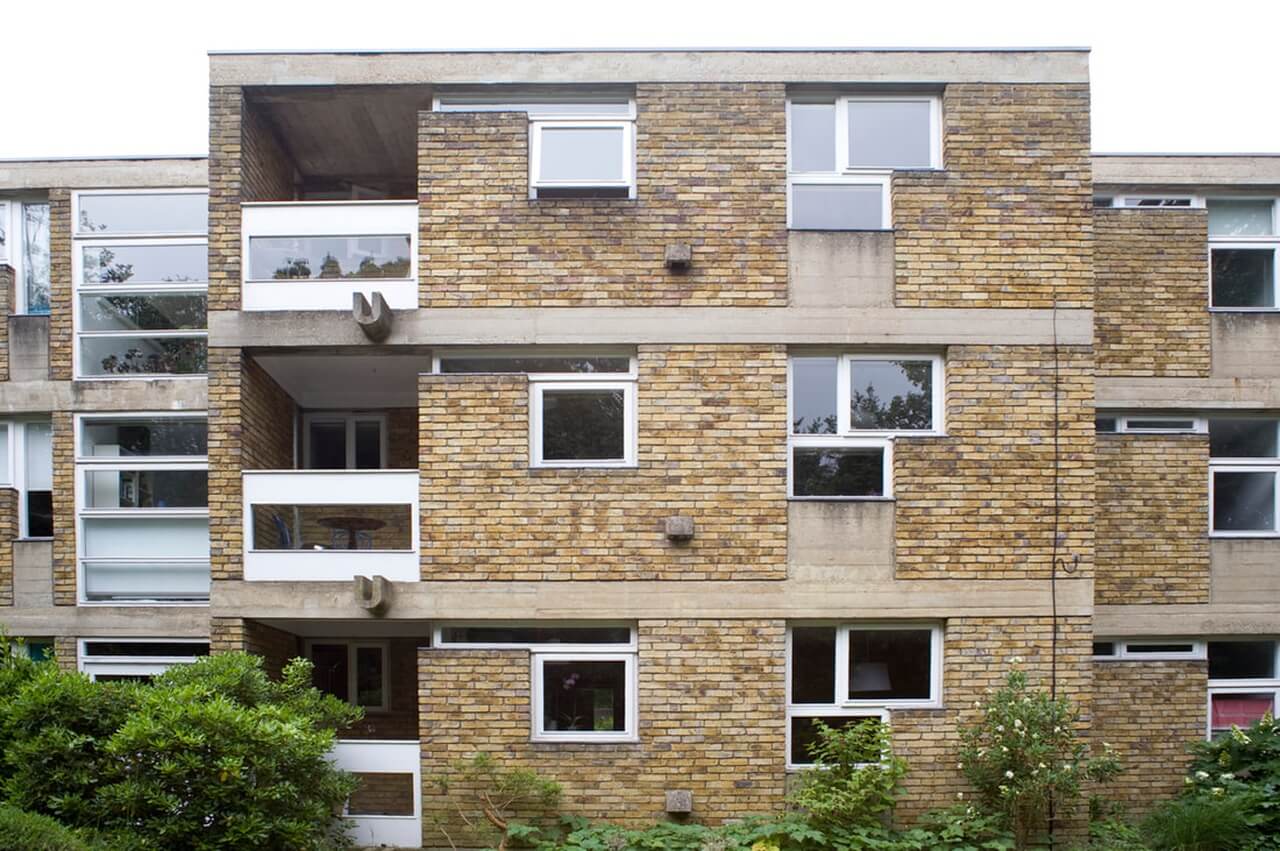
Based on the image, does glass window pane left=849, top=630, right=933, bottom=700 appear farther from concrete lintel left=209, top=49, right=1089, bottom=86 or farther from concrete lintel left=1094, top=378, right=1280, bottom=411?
concrete lintel left=209, top=49, right=1089, bottom=86

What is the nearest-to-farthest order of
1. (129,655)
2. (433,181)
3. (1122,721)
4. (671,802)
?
→ (671,802) → (433,181) → (1122,721) → (129,655)

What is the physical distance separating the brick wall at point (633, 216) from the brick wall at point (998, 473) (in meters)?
2.02

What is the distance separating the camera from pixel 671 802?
26.9 ft

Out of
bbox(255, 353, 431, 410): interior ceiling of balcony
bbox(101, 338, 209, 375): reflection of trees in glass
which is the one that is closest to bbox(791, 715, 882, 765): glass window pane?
bbox(255, 353, 431, 410): interior ceiling of balcony

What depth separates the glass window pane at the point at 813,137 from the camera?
8.92m

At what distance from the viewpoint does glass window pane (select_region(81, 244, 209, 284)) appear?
10.2m

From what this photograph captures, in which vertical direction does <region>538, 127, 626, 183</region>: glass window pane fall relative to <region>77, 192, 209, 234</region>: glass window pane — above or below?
above

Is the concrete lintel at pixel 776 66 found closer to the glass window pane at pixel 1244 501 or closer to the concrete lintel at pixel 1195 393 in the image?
the concrete lintel at pixel 1195 393

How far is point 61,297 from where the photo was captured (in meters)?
10.2

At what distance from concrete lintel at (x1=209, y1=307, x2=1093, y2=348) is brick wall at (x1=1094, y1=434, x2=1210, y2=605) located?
186 centimetres

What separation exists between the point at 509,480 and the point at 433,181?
9.64 ft

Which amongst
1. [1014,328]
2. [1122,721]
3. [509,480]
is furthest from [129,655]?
[1122,721]

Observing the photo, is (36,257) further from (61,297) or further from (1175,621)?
(1175,621)

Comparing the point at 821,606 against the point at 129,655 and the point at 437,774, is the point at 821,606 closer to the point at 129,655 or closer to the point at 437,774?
the point at 437,774
